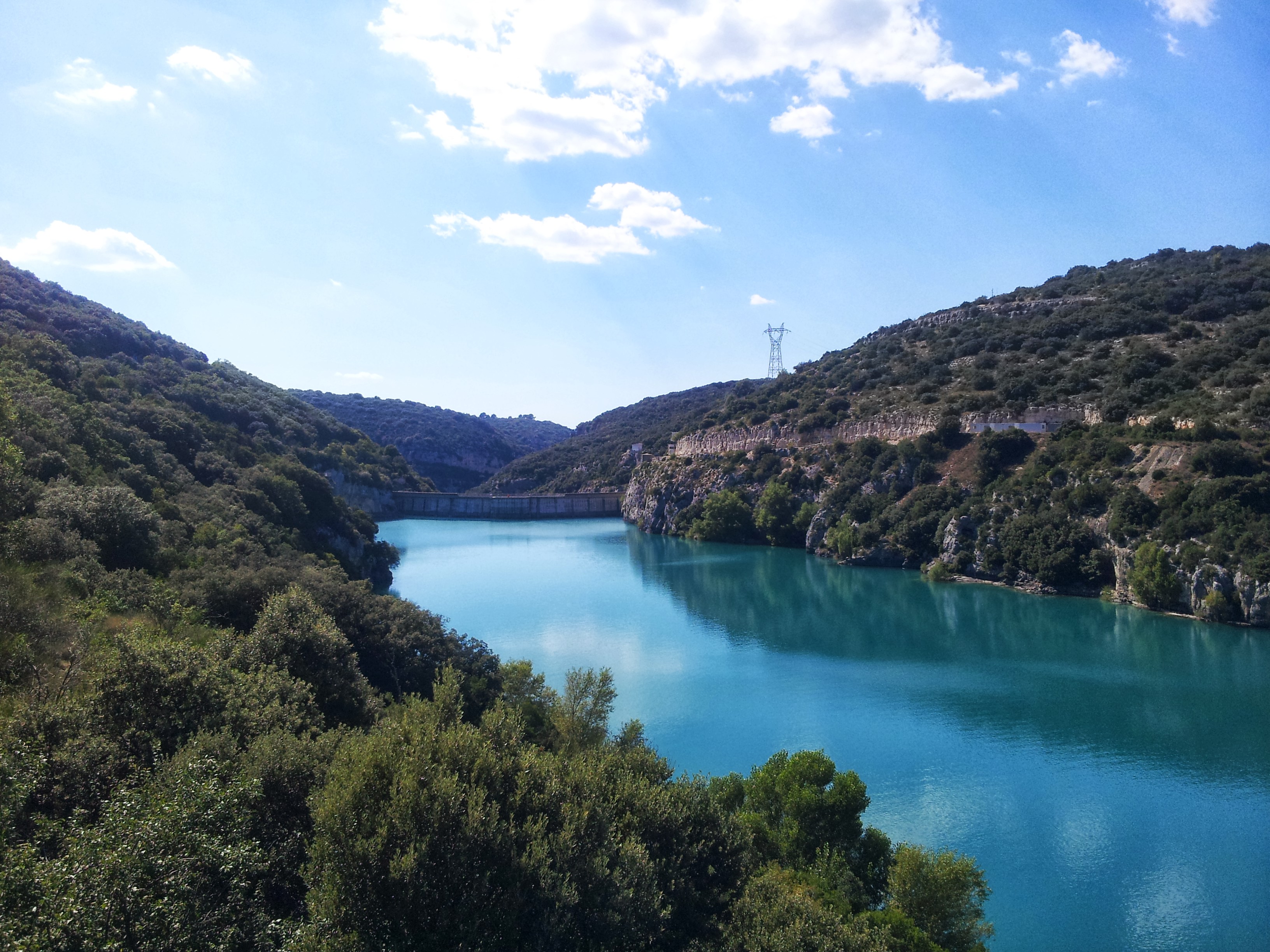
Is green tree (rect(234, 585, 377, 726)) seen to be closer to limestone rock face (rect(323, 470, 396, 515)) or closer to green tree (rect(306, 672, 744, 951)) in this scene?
green tree (rect(306, 672, 744, 951))

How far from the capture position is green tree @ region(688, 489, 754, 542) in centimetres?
7356

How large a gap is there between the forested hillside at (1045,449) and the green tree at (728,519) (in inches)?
7.4

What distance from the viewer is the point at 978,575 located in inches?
1962

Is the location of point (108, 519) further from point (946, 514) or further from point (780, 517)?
point (780, 517)

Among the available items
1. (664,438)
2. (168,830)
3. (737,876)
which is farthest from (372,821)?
(664,438)

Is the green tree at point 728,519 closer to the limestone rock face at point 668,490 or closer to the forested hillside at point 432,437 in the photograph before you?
the limestone rock face at point 668,490

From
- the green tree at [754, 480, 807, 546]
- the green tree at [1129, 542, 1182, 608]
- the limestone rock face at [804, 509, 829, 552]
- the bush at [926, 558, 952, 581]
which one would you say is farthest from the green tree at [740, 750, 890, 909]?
the green tree at [754, 480, 807, 546]

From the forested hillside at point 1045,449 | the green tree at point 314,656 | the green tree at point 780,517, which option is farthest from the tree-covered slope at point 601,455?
the green tree at point 314,656

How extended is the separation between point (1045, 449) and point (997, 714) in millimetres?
31635

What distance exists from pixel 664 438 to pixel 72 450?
92091 mm

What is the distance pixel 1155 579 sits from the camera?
38.6 m

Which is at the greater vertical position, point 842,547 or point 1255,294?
point 1255,294

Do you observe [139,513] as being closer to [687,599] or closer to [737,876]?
[737,876]

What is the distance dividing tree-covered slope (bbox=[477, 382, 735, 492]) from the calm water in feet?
195
